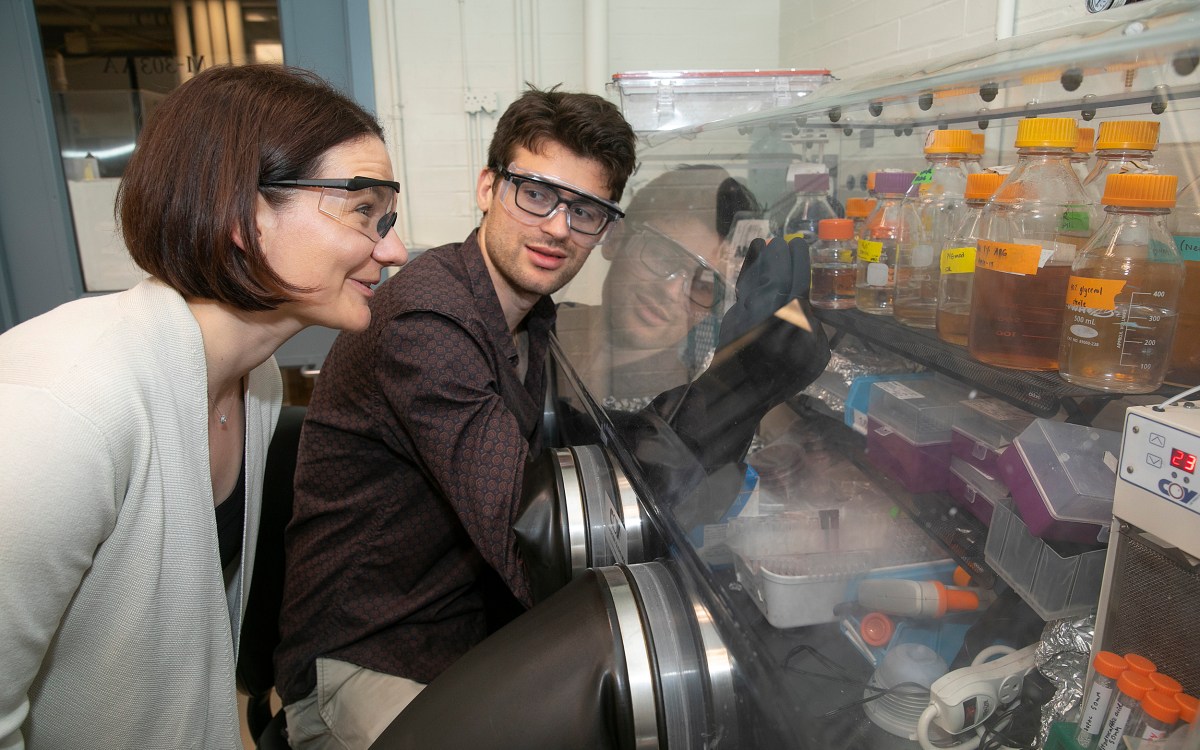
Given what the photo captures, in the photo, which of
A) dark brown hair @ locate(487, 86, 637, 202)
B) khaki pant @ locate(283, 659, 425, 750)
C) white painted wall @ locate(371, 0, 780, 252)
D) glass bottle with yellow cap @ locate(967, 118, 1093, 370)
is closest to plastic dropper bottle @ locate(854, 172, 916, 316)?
glass bottle with yellow cap @ locate(967, 118, 1093, 370)

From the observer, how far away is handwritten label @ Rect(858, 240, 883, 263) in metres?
1.13

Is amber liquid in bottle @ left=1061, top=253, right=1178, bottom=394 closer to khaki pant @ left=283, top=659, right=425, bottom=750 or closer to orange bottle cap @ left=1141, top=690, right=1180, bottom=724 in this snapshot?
orange bottle cap @ left=1141, top=690, right=1180, bottom=724

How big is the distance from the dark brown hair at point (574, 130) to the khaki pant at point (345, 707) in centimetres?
95

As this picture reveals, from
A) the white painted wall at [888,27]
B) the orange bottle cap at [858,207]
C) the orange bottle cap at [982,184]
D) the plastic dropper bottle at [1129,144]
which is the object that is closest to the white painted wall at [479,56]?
the white painted wall at [888,27]

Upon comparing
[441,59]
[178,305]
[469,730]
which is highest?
[441,59]

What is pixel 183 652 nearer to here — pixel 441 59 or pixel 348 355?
pixel 348 355

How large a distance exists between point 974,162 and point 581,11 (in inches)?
74.8

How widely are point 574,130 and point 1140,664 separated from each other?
114 cm

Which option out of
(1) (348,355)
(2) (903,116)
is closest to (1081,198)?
(2) (903,116)

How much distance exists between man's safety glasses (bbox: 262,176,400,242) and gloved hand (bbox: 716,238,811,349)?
50cm

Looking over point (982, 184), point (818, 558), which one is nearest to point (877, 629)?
point (818, 558)

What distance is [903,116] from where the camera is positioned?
1.20m

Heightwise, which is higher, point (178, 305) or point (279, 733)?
point (178, 305)

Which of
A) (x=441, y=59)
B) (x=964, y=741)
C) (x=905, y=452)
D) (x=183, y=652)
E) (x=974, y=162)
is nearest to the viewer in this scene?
(x=964, y=741)
